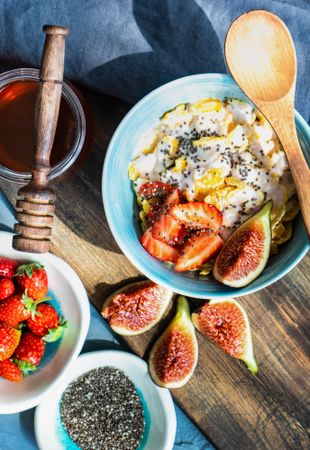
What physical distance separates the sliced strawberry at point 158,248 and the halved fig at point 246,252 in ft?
0.49

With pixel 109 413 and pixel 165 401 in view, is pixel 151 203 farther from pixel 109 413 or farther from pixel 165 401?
pixel 109 413

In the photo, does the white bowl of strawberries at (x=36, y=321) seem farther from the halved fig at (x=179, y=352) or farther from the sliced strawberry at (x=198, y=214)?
the sliced strawberry at (x=198, y=214)

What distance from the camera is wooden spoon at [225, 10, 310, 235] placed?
182 centimetres

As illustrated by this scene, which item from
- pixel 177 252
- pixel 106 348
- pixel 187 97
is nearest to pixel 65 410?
pixel 106 348

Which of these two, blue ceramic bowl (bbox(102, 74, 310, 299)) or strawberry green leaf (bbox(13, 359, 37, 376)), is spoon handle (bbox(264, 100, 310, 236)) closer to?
blue ceramic bowl (bbox(102, 74, 310, 299))

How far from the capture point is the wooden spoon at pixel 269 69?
1.82 m

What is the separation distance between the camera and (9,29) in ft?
7.08

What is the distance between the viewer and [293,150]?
1828 millimetres

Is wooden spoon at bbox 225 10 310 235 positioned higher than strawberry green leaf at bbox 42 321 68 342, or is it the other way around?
wooden spoon at bbox 225 10 310 235

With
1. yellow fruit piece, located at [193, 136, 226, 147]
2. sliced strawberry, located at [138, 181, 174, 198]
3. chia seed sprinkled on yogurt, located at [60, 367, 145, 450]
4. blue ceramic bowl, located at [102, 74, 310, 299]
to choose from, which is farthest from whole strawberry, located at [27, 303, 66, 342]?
yellow fruit piece, located at [193, 136, 226, 147]

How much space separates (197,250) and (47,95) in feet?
2.26

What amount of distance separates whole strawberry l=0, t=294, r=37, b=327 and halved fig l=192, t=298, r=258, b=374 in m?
0.62

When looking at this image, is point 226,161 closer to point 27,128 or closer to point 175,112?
point 175,112

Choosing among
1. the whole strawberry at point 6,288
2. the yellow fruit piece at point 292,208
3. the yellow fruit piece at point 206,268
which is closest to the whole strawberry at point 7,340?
the whole strawberry at point 6,288
